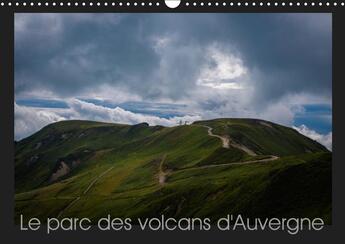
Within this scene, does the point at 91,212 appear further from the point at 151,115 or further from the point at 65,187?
the point at 65,187

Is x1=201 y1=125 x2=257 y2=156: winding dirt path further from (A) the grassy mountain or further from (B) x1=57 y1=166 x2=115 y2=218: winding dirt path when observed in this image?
(B) x1=57 y1=166 x2=115 y2=218: winding dirt path

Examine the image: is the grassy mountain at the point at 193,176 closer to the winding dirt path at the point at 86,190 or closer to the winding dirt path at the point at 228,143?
the winding dirt path at the point at 86,190

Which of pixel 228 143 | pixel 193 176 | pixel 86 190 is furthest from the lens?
pixel 228 143

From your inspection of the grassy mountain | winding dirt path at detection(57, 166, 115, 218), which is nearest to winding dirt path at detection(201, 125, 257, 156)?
the grassy mountain

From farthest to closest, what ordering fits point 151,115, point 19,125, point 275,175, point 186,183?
1. point 186,183
2. point 151,115
3. point 275,175
4. point 19,125

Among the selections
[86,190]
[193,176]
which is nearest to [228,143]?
[193,176]

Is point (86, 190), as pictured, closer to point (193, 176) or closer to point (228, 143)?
point (193, 176)

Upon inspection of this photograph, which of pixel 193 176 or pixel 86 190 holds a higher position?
pixel 193 176

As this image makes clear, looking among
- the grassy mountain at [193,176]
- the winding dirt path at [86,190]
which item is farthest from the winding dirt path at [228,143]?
the winding dirt path at [86,190]

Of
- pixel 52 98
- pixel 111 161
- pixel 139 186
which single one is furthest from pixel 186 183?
pixel 111 161
